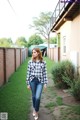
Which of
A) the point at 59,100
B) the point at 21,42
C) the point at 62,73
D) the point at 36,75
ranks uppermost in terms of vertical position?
the point at 21,42

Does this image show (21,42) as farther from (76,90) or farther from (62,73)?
(76,90)

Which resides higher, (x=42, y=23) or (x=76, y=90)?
(x=42, y=23)

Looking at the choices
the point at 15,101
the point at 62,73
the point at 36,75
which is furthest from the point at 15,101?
the point at 62,73

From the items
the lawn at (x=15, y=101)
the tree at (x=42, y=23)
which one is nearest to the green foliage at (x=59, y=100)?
the lawn at (x=15, y=101)

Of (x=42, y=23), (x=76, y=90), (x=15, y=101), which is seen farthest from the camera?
(x=42, y=23)

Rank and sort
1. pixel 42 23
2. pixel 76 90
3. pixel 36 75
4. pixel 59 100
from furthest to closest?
pixel 42 23 → pixel 59 100 → pixel 76 90 → pixel 36 75

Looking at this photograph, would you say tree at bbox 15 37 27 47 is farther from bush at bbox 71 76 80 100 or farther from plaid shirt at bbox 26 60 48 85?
plaid shirt at bbox 26 60 48 85

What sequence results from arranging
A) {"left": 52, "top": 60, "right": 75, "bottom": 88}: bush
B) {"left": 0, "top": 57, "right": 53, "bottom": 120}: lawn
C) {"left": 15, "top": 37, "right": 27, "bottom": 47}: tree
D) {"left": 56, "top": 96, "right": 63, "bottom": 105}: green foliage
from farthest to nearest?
{"left": 15, "top": 37, "right": 27, "bottom": 47}: tree < {"left": 52, "top": 60, "right": 75, "bottom": 88}: bush < {"left": 56, "top": 96, "right": 63, "bottom": 105}: green foliage < {"left": 0, "top": 57, "right": 53, "bottom": 120}: lawn

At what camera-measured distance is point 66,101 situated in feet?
25.4

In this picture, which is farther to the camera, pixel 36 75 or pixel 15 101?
pixel 15 101

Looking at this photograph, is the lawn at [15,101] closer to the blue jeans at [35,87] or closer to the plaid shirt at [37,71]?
the blue jeans at [35,87]

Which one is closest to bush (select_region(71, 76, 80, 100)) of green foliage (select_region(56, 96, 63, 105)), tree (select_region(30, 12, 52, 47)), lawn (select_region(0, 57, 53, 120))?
green foliage (select_region(56, 96, 63, 105))

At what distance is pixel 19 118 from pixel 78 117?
1.41 meters

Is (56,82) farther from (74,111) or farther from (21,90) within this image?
(74,111)
